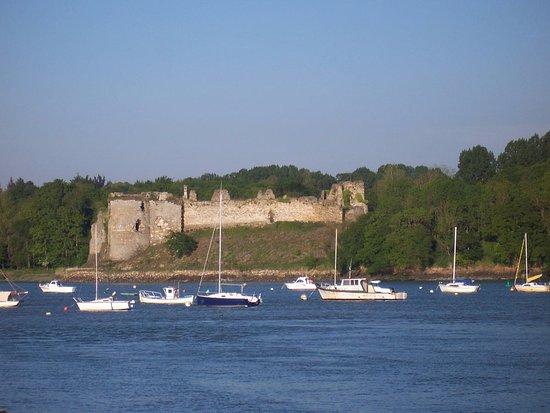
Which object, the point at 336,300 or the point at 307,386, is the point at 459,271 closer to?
the point at 336,300

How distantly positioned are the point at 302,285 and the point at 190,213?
22.9 meters

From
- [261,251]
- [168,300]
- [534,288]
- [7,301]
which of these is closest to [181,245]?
[261,251]

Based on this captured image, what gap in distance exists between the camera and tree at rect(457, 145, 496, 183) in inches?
4688

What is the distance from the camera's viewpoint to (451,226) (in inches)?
3575

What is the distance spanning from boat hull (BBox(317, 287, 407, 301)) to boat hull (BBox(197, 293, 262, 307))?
18.1 feet

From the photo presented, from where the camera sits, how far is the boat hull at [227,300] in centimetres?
6365

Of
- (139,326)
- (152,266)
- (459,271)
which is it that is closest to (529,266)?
(459,271)

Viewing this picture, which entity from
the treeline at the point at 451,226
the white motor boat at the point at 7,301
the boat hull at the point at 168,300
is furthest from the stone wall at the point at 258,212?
the white motor boat at the point at 7,301

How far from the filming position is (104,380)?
36344mm

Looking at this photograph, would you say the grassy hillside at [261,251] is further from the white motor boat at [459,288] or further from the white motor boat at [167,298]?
the white motor boat at [167,298]

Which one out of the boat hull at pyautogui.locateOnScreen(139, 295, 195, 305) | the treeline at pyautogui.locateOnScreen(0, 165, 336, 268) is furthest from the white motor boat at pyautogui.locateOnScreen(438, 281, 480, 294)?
the treeline at pyautogui.locateOnScreen(0, 165, 336, 268)

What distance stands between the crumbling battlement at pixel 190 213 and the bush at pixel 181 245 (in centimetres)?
252

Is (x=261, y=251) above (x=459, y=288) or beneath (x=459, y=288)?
above

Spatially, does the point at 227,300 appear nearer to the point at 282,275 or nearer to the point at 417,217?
the point at 282,275
